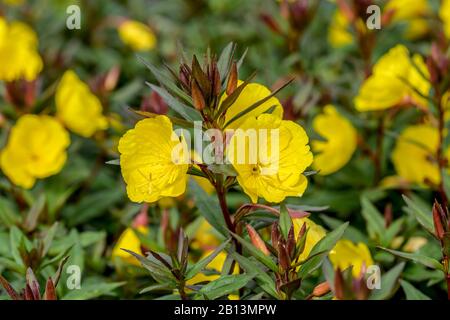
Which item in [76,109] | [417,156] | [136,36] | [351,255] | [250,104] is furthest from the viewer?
[136,36]

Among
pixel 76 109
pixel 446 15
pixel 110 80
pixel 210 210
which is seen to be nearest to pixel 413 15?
pixel 446 15

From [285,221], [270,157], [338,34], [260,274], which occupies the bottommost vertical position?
[260,274]

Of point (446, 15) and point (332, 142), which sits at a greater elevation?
point (446, 15)

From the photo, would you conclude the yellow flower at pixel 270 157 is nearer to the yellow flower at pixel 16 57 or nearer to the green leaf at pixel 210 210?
the green leaf at pixel 210 210

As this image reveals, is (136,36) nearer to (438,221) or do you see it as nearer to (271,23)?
(271,23)

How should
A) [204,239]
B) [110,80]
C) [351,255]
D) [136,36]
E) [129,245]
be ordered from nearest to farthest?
[351,255]
[129,245]
[204,239]
[110,80]
[136,36]

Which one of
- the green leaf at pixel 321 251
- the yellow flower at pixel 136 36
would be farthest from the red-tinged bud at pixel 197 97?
the yellow flower at pixel 136 36

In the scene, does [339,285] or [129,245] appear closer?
[339,285]
